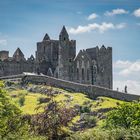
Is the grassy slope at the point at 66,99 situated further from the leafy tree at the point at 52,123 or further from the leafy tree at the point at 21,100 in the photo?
the leafy tree at the point at 52,123

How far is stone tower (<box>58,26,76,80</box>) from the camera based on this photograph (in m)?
133

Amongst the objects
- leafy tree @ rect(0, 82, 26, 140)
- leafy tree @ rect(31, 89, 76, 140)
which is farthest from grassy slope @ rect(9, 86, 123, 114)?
leafy tree @ rect(31, 89, 76, 140)

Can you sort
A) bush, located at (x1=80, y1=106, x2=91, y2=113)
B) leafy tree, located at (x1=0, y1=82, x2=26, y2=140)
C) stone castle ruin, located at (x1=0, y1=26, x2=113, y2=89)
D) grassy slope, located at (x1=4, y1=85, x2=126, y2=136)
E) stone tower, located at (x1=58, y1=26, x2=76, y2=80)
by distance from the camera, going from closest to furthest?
leafy tree, located at (x1=0, y1=82, x2=26, y2=140) → bush, located at (x1=80, y1=106, x2=91, y2=113) → grassy slope, located at (x1=4, y1=85, x2=126, y2=136) → stone castle ruin, located at (x1=0, y1=26, x2=113, y2=89) → stone tower, located at (x1=58, y1=26, x2=76, y2=80)

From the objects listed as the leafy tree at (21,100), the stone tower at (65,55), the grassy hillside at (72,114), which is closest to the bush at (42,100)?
the grassy hillside at (72,114)

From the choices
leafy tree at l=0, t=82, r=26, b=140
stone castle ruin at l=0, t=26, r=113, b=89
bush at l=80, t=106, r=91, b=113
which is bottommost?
bush at l=80, t=106, r=91, b=113

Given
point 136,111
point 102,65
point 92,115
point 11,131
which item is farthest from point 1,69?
point 11,131

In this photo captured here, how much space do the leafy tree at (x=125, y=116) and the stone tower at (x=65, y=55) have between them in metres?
53.5

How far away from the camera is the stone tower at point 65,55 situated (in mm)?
133375

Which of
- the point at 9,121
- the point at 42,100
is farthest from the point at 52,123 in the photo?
the point at 42,100

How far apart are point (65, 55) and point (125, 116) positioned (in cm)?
5883

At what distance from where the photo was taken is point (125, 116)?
77.4 metres

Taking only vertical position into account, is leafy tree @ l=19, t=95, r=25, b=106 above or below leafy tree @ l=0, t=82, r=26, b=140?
below

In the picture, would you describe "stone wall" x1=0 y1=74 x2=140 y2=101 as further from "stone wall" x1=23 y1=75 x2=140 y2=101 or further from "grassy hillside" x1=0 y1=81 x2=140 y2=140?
"grassy hillside" x1=0 y1=81 x2=140 y2=140

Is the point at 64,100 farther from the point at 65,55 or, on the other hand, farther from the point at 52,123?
the point at 52,123
